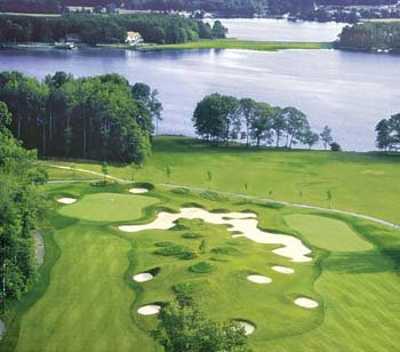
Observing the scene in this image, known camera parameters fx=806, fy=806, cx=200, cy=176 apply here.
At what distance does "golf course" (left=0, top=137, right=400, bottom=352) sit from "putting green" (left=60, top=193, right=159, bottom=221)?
128 millimetres

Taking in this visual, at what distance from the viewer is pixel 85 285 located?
4059 centimetres

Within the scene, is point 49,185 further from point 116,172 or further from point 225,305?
point 225,305

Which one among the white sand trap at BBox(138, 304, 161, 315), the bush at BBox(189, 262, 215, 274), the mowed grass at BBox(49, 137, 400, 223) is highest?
the bush at BBox(189, 262, 215, 274)

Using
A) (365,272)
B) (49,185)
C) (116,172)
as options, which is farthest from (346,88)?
(365,272)

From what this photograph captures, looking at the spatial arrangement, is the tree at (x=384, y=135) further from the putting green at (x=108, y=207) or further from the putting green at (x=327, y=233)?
the putting green at (x=108, y=207)

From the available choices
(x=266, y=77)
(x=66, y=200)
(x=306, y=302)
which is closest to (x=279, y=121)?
(x=66, y=200)

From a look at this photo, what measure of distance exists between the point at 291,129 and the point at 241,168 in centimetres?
1711

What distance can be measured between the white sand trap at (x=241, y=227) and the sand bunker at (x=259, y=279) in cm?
410

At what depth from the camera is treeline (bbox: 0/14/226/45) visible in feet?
571

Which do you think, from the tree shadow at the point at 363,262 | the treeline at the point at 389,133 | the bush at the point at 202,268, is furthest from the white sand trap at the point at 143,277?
the treeline at the point at 389,133

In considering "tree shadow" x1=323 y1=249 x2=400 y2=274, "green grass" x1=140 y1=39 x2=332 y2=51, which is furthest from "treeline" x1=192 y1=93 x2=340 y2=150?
"green grass" x1=140 y1=39 x2=332 y2=51

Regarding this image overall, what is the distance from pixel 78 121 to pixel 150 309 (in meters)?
47.7

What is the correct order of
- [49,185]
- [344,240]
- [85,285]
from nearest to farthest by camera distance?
[85,285] → [344,240] → [49,185]

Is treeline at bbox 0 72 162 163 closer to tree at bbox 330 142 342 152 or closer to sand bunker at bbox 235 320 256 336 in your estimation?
tree at bbox 330 142 342 152
